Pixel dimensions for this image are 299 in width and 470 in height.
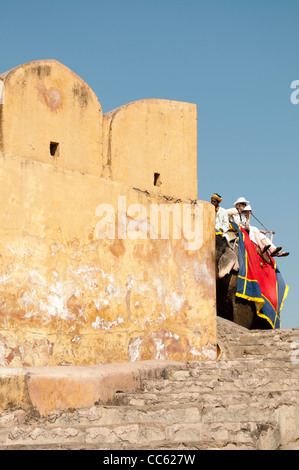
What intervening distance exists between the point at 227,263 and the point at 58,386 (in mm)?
5648

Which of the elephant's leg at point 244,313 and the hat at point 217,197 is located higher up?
the hat at point 217,197

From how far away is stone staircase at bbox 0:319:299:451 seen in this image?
4258 millimetres

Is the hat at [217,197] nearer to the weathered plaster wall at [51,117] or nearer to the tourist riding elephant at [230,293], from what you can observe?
the tourist riding elephant at [230,293]

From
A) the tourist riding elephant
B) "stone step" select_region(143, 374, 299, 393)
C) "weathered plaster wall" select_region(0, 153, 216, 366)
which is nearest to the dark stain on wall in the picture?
"weathered plaster wall" select_region(0, 153, 216, 366)

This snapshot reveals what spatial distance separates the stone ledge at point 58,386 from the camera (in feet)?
15.7

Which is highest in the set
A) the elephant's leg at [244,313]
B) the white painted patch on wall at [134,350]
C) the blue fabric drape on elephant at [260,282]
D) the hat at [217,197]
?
the hat at [217,197]

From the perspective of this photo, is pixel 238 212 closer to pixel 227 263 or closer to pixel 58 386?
pixel 227 263

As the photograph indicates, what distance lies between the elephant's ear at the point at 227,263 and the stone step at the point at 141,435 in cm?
572

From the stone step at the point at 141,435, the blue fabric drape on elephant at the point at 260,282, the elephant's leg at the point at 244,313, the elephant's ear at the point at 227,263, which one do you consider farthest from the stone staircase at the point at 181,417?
the elephant's leg at the point at 244,313

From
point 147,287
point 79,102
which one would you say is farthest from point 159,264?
point 79,102

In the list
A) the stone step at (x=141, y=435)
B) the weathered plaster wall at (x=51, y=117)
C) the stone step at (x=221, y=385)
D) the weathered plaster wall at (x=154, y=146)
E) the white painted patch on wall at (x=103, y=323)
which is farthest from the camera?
the weathered plaster wall at (x=154, y=146)

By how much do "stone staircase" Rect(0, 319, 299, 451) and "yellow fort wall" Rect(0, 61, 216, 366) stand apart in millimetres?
882

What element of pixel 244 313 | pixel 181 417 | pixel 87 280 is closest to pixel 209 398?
pixel 181 417
